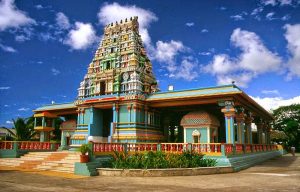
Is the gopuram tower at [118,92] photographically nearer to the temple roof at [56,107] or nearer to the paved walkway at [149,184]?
the temple roof at [56,107]

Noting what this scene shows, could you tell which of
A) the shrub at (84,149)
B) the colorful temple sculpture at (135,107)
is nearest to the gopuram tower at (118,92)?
the colorful temple sculpture at (135,107)

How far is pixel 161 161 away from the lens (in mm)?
13773

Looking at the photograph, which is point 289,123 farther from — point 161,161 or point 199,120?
point 161,161

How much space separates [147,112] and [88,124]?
511 cm

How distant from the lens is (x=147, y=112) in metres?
22.8

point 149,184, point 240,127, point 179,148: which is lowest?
point 149,184

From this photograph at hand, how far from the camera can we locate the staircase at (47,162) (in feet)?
48.7

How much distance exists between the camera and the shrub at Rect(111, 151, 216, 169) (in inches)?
532

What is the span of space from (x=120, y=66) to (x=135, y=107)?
5.14 m

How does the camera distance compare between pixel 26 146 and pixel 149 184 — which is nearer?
pixel 149 184

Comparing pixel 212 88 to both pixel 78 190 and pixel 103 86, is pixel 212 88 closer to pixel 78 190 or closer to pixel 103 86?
pixel 103 86

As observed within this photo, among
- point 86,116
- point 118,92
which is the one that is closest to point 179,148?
point 118,92

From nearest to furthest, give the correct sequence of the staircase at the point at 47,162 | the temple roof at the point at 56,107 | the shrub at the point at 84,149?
the shrub at the point at 84,149 → the staircase at the point at 47,162 → the temple roof at the point at 56,107

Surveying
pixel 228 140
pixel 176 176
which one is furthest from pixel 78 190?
pixel 228 140
